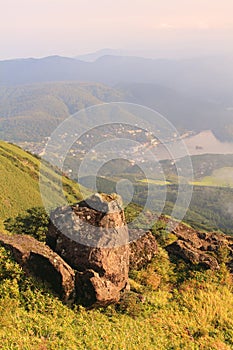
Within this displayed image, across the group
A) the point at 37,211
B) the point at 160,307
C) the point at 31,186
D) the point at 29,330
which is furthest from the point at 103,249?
the point at 31,186

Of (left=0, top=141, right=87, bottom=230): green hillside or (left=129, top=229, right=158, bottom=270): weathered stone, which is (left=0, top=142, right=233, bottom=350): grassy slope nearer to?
(left=129, top=229, right=158, bottom=270): weathered stone

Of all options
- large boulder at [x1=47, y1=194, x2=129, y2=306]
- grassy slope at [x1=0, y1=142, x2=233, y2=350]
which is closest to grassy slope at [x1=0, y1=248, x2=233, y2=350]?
grassy slope at [x1=0, y1=142, x2=233, y2=350]

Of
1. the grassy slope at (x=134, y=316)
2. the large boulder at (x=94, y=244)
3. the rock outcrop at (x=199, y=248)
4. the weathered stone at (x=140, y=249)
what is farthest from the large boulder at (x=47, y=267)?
the rock outcrop at (x=199, y=248)

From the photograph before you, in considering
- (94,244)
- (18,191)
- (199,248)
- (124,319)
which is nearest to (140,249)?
(94,244)

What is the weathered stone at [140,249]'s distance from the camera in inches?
891

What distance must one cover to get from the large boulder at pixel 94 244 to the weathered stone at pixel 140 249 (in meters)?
3.06

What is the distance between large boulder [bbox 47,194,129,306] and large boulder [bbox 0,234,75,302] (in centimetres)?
57

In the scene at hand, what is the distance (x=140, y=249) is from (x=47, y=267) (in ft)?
27.8

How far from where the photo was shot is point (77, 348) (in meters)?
13.7

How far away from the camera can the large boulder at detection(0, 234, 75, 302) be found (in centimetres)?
1623

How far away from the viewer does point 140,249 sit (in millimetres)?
23375

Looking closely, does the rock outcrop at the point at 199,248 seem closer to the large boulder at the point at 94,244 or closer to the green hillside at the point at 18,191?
the large boulder at the point at 94,244

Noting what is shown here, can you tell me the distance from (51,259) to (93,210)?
4.28 m

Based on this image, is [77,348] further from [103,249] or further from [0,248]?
[0,248]
